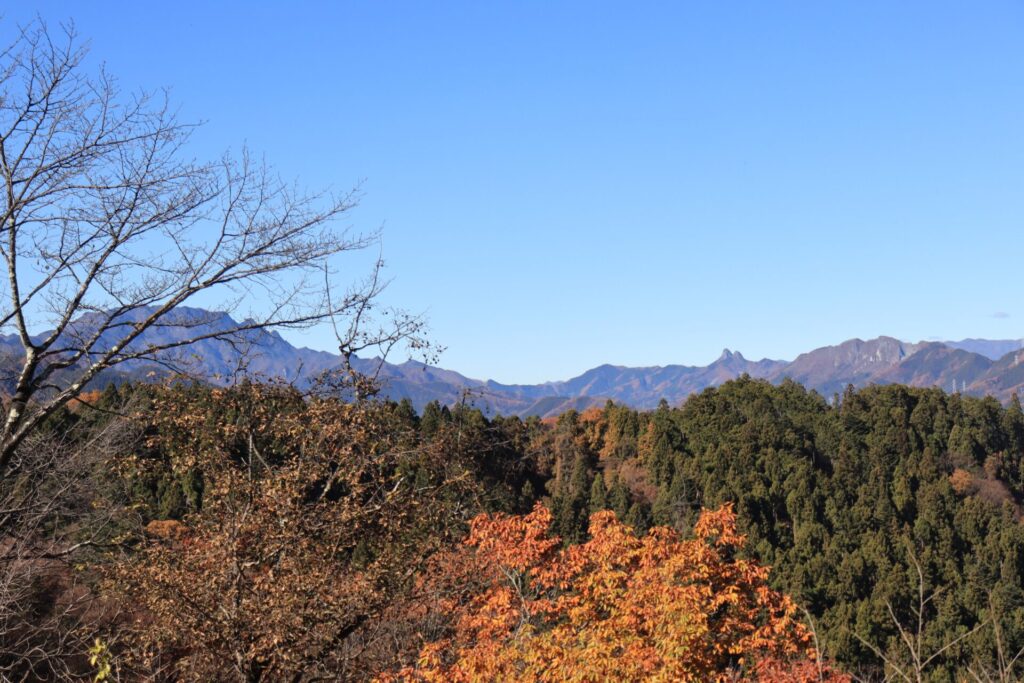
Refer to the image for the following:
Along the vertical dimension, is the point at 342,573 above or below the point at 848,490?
above

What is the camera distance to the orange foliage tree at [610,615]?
8.20 m

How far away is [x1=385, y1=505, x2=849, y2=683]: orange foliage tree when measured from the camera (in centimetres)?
820

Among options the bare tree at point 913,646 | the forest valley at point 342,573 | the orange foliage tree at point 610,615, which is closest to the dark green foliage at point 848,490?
the forest valley at point 342,573

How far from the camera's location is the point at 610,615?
470 inches

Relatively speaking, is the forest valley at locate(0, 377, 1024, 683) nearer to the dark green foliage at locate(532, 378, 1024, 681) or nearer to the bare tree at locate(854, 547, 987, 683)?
the bare tree at locate(854, 547, 987, 683)

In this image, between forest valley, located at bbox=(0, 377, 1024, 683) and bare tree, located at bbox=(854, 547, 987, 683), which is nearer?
bare tree, located at bbox=(854, 547, 987, 683)

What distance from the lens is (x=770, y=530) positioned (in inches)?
1590

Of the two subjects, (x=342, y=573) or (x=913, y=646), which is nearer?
(x=913, y=646)

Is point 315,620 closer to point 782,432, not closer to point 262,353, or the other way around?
point 262,353

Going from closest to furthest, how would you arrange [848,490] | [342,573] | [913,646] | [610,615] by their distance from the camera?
1. [913,646]
2. [342,573]
3. [610,615]
4. [848,490]

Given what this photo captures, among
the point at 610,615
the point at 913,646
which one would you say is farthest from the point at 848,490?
the point at 913,646

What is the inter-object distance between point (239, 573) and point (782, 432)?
45514mm

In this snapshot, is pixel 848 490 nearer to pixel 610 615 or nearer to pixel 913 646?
pixel 610 615

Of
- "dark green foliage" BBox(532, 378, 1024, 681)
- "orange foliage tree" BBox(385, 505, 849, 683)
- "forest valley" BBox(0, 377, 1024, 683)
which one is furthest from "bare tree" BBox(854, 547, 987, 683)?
"dark green foliage" BBox(532, 378, 1024, 681)
